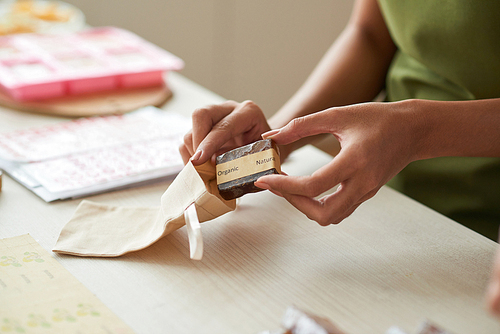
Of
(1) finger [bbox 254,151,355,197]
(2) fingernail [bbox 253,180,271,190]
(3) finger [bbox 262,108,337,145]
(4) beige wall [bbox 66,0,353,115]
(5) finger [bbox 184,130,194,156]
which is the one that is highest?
(3) finger [bbox 262,108,337,145]

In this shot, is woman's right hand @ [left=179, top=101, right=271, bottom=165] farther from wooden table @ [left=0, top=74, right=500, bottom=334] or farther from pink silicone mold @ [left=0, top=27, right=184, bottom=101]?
pink silicone mold @ [left=0, top=27, right=184, bottom=101]

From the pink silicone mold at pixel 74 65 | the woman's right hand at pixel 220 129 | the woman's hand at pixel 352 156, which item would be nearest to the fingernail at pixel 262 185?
the woman's hand at pixel 352 156

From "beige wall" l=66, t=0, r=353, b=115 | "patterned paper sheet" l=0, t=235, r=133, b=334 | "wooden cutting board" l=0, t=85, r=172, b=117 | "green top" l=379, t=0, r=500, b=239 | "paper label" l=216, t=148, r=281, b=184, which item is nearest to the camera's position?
"patterned paper sheet" l=0, t=235, r=133, b=334

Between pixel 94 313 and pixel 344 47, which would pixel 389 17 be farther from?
pixel 94 313

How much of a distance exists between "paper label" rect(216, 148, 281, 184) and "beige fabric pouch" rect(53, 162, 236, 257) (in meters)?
0.03

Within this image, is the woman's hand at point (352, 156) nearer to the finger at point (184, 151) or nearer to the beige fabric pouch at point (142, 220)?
the beige fabric pouch at point (142, 220)

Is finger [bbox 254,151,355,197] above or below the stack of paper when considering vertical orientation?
above

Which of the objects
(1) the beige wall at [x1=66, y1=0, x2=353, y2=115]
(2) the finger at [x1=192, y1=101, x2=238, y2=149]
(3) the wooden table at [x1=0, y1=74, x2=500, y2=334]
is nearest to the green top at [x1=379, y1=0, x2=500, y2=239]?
(3) the wooden table at [x1=0, y1=74, x2=500, y2=334]

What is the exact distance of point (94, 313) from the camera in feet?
1.60

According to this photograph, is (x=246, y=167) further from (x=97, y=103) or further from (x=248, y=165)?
(x=97, y=103)

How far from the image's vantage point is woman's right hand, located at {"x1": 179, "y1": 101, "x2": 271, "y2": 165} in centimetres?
66

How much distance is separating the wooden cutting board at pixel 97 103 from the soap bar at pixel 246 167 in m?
0.54

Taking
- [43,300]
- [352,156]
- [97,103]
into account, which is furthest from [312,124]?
→ [97,103]

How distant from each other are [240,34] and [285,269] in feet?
7.22
